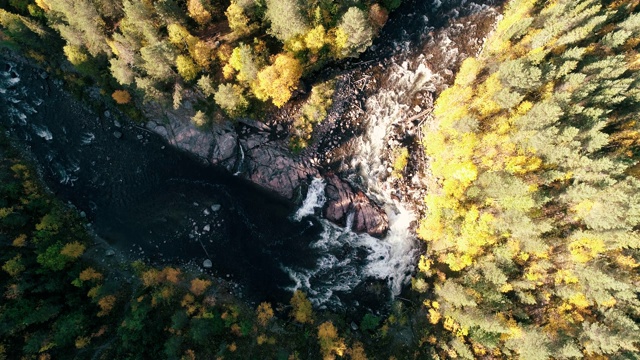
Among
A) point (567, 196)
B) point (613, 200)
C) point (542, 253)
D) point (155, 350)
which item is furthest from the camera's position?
point (155, 350)

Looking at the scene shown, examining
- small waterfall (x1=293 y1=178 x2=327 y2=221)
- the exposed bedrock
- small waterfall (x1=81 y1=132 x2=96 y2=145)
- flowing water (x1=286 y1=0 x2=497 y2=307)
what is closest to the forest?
flowing water (x1=286 y1=0 x2=497 y2=307)

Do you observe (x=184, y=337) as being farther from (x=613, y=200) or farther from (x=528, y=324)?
(x=613, y=200)

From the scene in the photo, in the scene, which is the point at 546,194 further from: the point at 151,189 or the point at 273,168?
the point at 151,189

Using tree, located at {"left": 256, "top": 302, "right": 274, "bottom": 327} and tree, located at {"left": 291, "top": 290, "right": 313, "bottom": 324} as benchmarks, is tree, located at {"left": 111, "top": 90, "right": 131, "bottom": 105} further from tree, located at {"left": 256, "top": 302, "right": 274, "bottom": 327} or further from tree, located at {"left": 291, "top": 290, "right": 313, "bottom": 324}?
tree, located at {"left": 291, "top": 290, "right": 313, "bottom": 324}

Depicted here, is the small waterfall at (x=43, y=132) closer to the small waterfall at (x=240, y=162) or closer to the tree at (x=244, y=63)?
the small waterfall at (x=240, y=162)

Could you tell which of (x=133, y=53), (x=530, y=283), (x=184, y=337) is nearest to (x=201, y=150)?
(x=133, y=53)

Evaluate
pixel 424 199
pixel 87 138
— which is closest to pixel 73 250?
pixel 87 138

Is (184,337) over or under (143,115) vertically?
under
